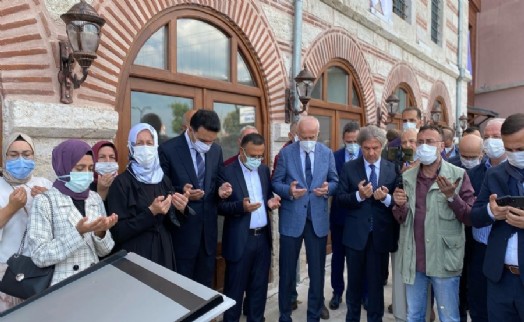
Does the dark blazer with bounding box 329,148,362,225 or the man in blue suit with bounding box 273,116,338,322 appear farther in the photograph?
the dark blazer with bounding box 329,148,362,225

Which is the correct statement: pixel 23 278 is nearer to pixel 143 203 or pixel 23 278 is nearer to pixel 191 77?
pixel 143 203

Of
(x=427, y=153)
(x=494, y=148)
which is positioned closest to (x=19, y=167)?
(x=427, y=153)

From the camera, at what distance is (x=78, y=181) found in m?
2.32

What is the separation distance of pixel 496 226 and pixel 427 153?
28.5 inches

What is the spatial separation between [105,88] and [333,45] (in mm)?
4117

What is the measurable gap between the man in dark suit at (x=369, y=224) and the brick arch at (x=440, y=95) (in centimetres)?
757

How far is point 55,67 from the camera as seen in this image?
119 inches

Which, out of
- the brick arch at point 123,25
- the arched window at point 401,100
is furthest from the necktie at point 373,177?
the arched window at point 401,100

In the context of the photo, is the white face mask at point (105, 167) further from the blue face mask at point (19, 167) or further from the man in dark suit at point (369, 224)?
the man in dark suit at point (369, 224)

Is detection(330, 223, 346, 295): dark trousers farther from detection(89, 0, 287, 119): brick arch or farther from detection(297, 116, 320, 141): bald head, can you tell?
detection(89, 0, 287, 119): brick arch

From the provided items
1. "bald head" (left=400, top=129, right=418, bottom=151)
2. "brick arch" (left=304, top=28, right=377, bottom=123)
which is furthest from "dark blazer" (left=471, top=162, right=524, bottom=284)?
"brick arch" (left=304, top=28, right=377, bottom=123)

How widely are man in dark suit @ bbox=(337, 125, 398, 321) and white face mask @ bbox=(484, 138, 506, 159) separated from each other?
803mm

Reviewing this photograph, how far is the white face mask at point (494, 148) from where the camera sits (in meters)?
3.51

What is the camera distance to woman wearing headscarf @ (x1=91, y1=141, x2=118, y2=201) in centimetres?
294
